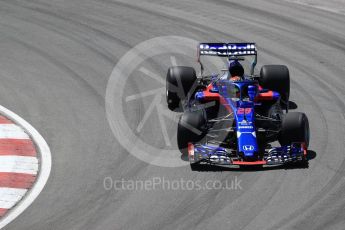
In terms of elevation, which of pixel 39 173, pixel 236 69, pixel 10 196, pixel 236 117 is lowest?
pixel 10 196

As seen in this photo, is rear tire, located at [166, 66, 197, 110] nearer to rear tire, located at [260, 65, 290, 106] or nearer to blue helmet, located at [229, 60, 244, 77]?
blue helmet, located at [229, 60, 244, 77]

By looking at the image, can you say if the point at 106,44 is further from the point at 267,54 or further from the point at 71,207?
the point at 71,207

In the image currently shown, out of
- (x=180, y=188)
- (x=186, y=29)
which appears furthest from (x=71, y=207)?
(x=186, y=29)

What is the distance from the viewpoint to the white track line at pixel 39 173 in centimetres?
1249

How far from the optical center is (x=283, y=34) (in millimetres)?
22156

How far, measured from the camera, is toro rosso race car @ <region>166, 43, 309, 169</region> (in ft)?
45.4

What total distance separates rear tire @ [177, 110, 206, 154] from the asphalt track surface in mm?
674

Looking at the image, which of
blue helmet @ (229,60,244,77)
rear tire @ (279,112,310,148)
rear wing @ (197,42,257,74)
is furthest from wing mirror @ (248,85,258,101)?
→ rear wing @ (197,42,257,74)

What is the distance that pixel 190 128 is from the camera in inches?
560

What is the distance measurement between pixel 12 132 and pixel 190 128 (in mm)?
3560

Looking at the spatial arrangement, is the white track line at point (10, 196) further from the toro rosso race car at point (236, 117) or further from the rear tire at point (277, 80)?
the rear tire at point (277, 80)

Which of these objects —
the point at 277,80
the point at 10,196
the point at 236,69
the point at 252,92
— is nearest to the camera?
the point at 10,196

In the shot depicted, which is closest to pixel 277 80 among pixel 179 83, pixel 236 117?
pixel 179 83

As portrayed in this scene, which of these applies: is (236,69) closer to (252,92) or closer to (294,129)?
(252,92)
